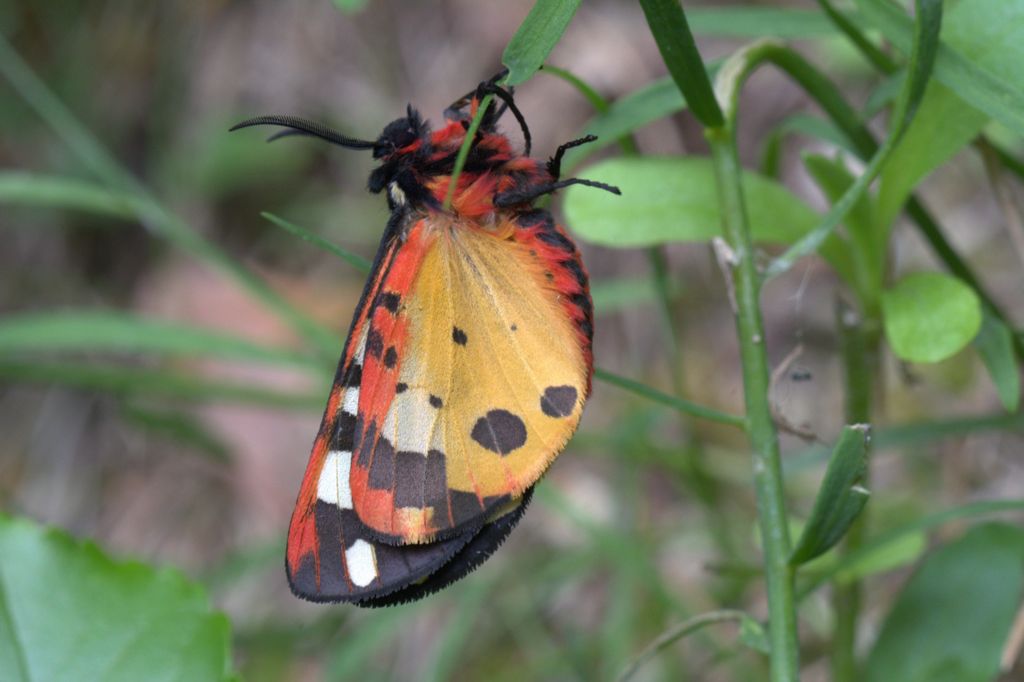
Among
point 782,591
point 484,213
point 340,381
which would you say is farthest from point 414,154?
point 782,591

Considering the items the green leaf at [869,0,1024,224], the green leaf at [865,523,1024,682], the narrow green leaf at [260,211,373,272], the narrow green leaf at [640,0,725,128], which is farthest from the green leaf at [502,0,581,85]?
the green leaf at [865,523,1024,682]

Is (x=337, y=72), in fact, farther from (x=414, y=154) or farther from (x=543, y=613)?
(x=414, y=154)

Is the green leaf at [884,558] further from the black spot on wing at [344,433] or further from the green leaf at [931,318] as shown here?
the black spot on wing at [344,433]

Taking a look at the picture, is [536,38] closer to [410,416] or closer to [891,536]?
[410,416]

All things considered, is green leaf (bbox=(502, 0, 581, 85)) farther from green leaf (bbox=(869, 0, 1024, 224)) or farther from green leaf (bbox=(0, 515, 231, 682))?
green leaf (bbox=(0, 515, 231, 682))

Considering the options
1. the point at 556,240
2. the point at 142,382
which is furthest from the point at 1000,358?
the point at 142,382

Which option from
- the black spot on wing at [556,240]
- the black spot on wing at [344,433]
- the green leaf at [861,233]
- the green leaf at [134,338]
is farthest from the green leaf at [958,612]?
the green leaf at [134,338]
